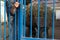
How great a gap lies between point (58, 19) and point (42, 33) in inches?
18.6

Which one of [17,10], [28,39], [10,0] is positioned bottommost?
[28,39]

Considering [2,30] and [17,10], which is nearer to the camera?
[17,10]

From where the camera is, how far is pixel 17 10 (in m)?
2.95

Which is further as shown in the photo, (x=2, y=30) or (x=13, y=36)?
(x=2, y=30)

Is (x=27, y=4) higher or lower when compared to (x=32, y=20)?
higher

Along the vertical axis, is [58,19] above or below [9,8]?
below

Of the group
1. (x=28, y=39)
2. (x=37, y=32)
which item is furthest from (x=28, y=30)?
(x=28, y=39)

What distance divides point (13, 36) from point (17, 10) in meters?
0.53

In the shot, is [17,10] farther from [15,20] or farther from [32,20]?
[32,20]

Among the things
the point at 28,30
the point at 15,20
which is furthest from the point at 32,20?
the point at 15,20

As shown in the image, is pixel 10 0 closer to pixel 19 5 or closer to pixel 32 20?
pixel 19 5

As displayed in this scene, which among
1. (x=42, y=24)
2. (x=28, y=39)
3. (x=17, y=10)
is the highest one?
(x=17, y=10)

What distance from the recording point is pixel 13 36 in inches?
119

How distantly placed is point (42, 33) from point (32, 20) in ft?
1.19
